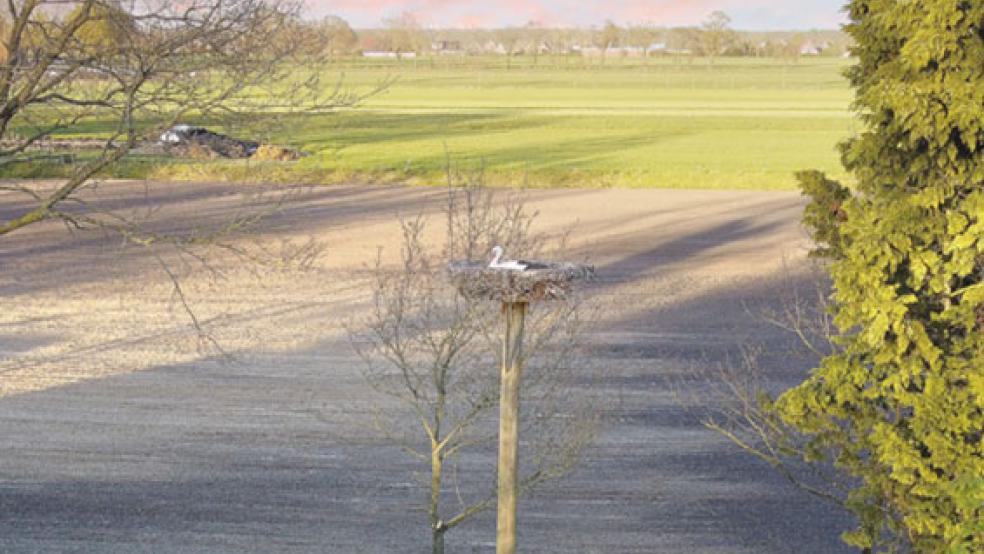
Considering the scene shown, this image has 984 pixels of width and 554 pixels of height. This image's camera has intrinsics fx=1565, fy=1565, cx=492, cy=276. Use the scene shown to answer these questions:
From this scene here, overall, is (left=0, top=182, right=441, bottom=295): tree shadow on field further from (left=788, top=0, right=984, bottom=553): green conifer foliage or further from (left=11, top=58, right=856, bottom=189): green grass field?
(left=788, top=0, right=984, bottom=553): green conifer foliage

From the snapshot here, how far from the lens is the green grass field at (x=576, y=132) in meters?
49.6

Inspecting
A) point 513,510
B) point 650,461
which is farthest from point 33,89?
point 650,461

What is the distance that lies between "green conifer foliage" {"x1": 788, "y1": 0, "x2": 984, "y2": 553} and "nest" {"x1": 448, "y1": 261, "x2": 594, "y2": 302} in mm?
2692

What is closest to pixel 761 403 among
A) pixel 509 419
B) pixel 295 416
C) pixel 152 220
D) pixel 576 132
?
pixel 509 419

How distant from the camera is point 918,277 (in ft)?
37.2

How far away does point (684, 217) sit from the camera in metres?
41.0

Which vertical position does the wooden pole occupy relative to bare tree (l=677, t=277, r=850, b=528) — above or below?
above

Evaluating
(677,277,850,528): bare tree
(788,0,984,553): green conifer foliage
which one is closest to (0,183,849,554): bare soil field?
(677,277,850,528): bare tree

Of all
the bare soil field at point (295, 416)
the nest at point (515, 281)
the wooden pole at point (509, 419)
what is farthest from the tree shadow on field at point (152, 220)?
the nest at point (515, 281)

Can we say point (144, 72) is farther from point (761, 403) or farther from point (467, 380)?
point (761, 403)

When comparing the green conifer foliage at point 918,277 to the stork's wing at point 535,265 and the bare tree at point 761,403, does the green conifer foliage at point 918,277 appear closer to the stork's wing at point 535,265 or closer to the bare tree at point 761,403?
the bare tree at point 761,403

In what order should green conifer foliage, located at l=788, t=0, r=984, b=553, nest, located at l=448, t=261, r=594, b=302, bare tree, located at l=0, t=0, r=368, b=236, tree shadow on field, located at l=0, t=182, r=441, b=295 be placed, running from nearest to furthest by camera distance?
1. nest, located at l=448, t=261, r=594, b=302
2. green conifer foliage, located at l=788, t=0, r=984, b=553
3. bare tree, located at l=0, t=0, r=368, b=236
4. tree shadow on field, located at l=0, t=182, r=441, b=295

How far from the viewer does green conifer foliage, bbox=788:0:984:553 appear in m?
11.3

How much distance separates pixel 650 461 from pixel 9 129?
809cm
